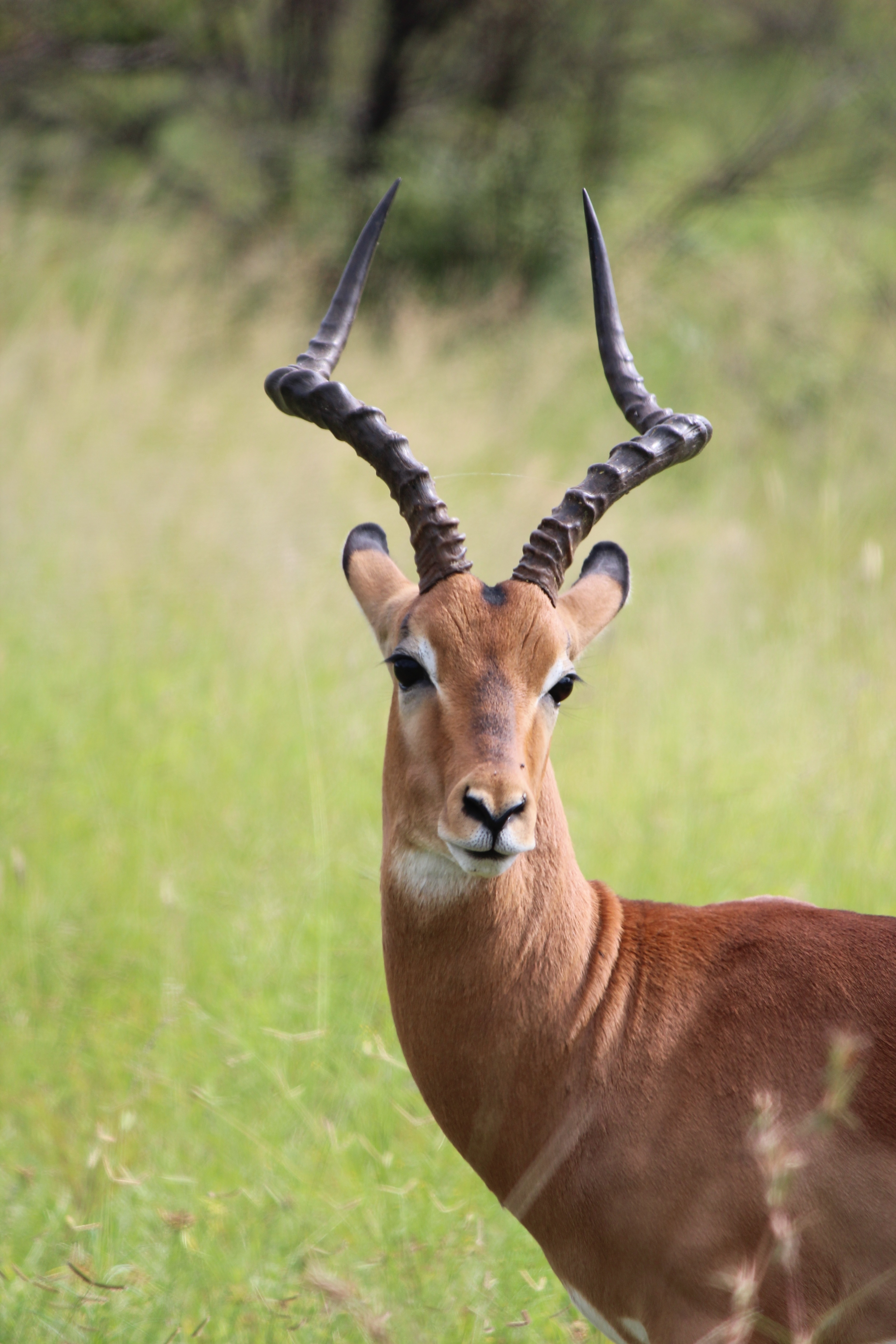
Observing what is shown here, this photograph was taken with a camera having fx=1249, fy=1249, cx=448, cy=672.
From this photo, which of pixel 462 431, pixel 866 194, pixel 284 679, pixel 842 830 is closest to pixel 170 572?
pixel 284 679

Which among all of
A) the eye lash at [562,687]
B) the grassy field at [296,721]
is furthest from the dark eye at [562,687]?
the grassy field at [296,721]

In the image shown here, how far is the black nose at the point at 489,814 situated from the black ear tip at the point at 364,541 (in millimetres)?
1151

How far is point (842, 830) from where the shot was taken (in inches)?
225

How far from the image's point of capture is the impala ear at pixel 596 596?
11.1 ft

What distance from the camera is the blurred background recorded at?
3.85 metres

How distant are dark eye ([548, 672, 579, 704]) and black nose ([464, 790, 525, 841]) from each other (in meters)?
0.52

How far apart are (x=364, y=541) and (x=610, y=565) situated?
74 cm

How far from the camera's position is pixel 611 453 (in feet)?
11.0

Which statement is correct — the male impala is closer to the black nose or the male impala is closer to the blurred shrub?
the black nose

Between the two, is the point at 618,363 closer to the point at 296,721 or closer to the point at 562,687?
the point at 562,687

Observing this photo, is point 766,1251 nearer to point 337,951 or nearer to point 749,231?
point 337,951

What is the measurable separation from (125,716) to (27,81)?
11.6 m

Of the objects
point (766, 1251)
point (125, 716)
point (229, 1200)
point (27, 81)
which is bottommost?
point (229, 1200)

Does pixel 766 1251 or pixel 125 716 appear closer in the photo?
pixel 766 1251
